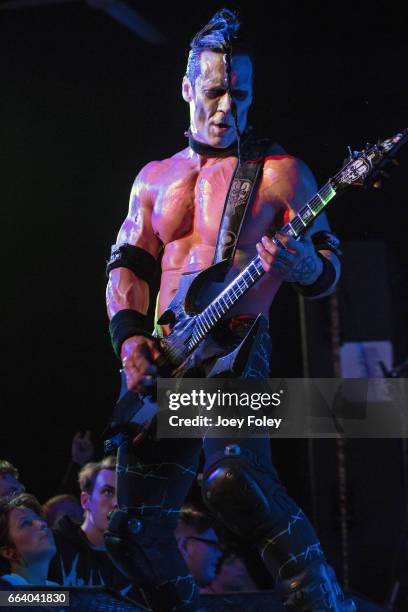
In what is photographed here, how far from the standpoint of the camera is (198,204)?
9.40ft

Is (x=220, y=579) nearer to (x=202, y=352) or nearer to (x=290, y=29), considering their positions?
(x=202, y=352)

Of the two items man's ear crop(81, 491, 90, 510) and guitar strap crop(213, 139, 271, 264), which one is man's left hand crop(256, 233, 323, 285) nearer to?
guitar strap crop(213, 139, 271, 264)

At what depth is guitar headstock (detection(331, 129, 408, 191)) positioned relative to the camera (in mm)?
2531

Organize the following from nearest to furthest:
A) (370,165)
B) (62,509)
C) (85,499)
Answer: (370,165), (85,499), (62,509)

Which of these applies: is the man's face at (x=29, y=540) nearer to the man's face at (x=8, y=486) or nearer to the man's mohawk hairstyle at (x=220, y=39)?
the man's face at (x=8, y=486)

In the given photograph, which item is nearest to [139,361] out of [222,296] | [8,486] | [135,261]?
[222,296]

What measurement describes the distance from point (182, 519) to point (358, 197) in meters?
2.26

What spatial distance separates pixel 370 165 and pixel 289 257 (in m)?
0.43

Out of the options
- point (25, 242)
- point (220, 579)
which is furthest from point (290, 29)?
point (220, 579)

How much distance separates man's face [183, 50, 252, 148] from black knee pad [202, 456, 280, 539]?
3.83 feet

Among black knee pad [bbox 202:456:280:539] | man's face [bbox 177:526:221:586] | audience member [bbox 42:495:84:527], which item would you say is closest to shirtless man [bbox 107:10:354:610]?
black knee pad [bbox 202:456:280:539]

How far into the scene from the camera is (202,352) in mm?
2604

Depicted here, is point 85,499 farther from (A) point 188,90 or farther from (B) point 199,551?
(A) point 188,90

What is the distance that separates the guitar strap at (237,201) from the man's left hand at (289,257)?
29 centimetres
